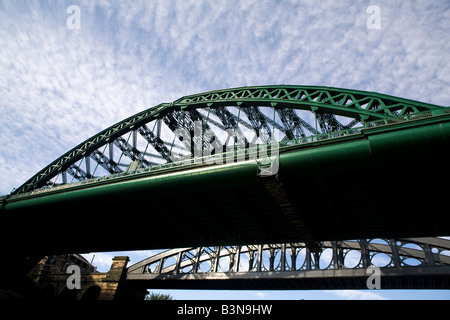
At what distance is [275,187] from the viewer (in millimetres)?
14578

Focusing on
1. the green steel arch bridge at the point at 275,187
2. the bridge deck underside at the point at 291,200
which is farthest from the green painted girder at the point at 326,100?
the bridge deck underside at the point at 291,200

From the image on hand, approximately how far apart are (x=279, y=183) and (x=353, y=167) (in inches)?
149

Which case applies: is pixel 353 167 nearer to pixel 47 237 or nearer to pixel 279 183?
pixel 279 183

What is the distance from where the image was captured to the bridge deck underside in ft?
42.0

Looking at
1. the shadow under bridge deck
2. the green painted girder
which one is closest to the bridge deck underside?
the shadow under bridge deck

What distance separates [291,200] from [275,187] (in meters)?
2.15

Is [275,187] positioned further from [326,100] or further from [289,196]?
[326,100]

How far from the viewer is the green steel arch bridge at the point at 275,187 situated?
1304 centimetres

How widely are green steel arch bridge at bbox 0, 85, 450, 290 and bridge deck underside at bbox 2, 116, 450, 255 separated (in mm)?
70

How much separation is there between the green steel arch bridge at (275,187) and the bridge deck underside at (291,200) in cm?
7

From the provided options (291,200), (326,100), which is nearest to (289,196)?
(291,200)

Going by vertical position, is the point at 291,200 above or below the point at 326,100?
below
